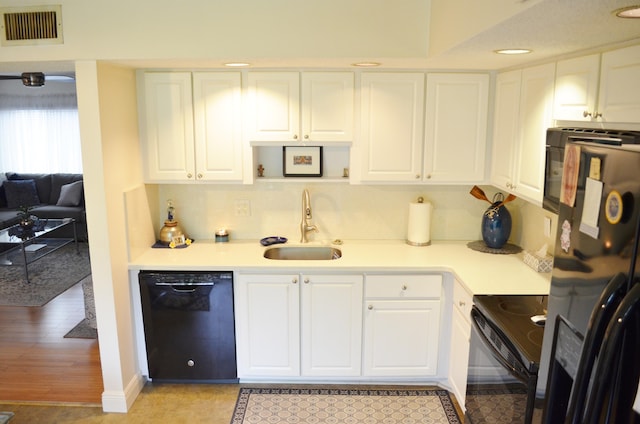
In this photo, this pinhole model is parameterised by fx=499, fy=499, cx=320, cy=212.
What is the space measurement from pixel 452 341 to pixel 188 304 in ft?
5.46

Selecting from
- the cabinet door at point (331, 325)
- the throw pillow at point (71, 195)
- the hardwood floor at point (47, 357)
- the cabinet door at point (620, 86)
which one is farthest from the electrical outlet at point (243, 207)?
the throw pillow at point (71, 195)

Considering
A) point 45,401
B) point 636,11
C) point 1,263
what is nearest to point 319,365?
point 45,401

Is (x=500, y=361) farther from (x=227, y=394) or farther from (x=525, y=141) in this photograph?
(x=227, y=394)

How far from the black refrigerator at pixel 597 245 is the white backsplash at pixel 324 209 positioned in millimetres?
2203

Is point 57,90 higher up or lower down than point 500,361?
higher up

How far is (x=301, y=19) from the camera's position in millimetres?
2693

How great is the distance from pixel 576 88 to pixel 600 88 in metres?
0.20

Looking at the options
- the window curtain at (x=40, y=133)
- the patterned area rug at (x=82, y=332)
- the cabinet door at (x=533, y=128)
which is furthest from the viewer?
the window curtain at (x=40, y=133)

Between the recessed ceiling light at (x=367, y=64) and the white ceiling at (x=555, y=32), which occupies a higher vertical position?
the recessed ceiling light at (x=367, y=64)

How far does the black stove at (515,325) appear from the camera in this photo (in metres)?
1.90

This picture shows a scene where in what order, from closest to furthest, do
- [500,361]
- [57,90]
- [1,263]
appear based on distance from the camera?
[500,361] → [1,263] → [57,90]

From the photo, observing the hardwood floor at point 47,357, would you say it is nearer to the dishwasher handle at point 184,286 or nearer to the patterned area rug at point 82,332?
the patterned area rug at point 82,332

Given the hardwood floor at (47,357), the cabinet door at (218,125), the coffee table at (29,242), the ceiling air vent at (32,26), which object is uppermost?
the ceiling air vent at (32,26)

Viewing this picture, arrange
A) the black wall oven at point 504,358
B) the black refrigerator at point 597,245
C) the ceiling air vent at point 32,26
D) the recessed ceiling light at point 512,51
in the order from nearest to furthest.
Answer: the black refrigerator at point 597,245 → the black wall oven at point 504,358 → the recessed ceiling light at point 512,51 → the ceiling air vent at point 32,26
